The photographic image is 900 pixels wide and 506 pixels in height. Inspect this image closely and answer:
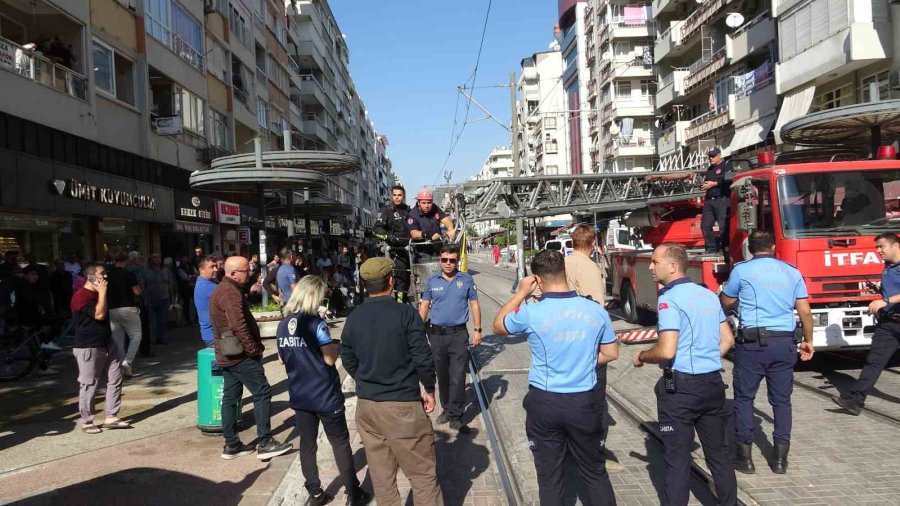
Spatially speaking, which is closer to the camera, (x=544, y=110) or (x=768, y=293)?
(x=768, y=293)

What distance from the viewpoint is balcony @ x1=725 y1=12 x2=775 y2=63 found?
85.2 feet

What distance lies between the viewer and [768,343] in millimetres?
4914

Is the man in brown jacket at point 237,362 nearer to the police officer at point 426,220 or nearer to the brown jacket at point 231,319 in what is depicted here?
the brown jacket at point 231,319

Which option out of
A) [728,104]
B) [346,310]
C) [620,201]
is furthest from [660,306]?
[728,104]

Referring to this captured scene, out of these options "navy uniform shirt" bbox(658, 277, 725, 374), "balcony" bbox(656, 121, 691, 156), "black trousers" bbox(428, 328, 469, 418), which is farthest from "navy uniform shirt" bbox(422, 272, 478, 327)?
"balcony" bbox(656, 121, 691, 156)

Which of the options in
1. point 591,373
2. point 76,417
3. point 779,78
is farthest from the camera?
point 779,78

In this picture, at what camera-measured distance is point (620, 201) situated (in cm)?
2833

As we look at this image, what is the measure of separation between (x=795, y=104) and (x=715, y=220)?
1509cm

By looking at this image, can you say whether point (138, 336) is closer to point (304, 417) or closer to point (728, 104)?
point (304, 417)

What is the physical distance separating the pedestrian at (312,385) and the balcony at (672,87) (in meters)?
35.5

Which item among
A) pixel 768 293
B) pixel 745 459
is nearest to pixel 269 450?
pixel 745 459

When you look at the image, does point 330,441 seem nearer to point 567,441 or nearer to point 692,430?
point 567,441

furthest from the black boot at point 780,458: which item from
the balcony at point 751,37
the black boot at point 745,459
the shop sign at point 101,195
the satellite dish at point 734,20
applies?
the satellite dish at point 734,20

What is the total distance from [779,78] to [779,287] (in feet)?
70.3
